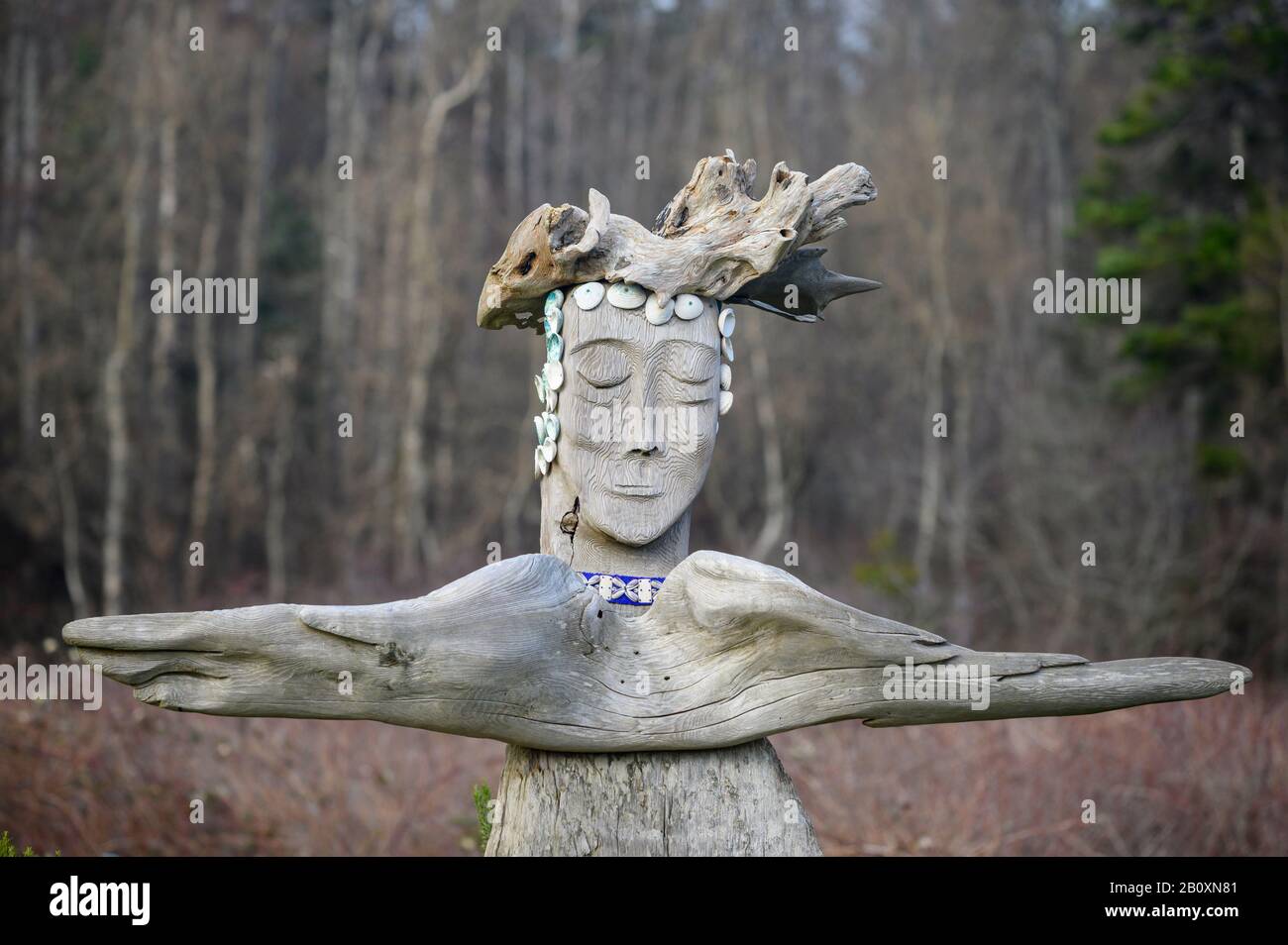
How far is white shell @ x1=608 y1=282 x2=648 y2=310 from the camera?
376 centimetres

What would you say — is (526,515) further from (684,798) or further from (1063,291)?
(684,798)

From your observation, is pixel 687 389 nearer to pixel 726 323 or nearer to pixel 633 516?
pixel 726 323

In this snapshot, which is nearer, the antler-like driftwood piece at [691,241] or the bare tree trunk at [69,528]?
the antler-like driftwood piece at [691,241]

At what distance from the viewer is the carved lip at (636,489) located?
3766 millimetres

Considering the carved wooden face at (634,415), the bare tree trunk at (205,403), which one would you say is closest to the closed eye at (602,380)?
the carved wooden face at (634,415)

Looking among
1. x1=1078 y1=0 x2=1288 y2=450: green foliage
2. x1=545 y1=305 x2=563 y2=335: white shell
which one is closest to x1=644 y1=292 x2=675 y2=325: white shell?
x1=545 y1=305 x2=563 y2=335: white shell

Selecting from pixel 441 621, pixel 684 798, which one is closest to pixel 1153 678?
pixel 684 798

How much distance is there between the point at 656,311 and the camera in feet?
12.4

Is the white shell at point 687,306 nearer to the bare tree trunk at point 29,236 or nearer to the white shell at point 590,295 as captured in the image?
the white shell at point 590,295

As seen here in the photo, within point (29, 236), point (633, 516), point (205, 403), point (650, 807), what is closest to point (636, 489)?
point (633, 516)

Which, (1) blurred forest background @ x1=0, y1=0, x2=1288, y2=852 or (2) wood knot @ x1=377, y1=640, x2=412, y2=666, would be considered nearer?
(2) wood knot @ x1=377, y1=640, x2=412, y2=666

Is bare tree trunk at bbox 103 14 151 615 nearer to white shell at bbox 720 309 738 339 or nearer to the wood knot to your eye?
white shell at bbox 720 309 738 339

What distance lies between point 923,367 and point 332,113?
9.21 meters

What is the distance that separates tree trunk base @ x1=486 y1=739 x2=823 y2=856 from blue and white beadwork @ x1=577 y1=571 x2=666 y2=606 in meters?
0.44
